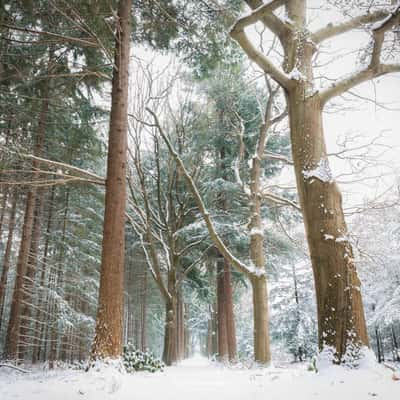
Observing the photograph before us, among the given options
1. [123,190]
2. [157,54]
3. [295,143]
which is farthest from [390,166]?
[157,54]

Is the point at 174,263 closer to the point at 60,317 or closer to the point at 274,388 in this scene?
the point at 60,317

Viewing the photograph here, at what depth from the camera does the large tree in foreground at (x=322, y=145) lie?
2.96m

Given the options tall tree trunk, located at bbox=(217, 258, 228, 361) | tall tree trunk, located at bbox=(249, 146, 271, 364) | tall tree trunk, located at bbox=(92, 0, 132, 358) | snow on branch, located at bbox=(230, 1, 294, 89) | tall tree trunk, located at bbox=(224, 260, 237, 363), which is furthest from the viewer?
tall tree trunk, located at bbox=(217, 258, 228, 361)

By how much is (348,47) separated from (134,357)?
7230mm

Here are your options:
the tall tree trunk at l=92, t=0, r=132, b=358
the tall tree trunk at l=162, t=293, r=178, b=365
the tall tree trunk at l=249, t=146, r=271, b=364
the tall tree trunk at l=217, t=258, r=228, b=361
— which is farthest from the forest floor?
the tall tree trunk at l=217, t=258, r=228, b=361

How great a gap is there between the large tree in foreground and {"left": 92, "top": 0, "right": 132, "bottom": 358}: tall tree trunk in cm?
255

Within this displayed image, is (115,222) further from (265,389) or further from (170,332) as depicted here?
(170,332)

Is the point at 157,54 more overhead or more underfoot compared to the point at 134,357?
more overhead

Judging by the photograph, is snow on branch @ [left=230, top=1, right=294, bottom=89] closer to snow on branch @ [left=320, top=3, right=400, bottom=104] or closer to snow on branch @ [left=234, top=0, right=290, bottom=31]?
snow on branch @ [left=234, top=0, right=290, bottom=31]

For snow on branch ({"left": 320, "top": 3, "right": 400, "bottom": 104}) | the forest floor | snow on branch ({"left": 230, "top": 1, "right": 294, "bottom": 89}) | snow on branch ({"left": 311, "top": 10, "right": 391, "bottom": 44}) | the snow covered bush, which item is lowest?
the snow covered bush

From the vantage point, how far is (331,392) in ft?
7.84

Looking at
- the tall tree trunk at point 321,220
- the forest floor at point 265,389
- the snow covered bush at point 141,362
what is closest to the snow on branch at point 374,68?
the tall tree trunk at point 321,220

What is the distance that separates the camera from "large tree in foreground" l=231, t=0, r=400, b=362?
2.96 metres

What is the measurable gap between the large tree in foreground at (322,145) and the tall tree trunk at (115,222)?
2552mm
